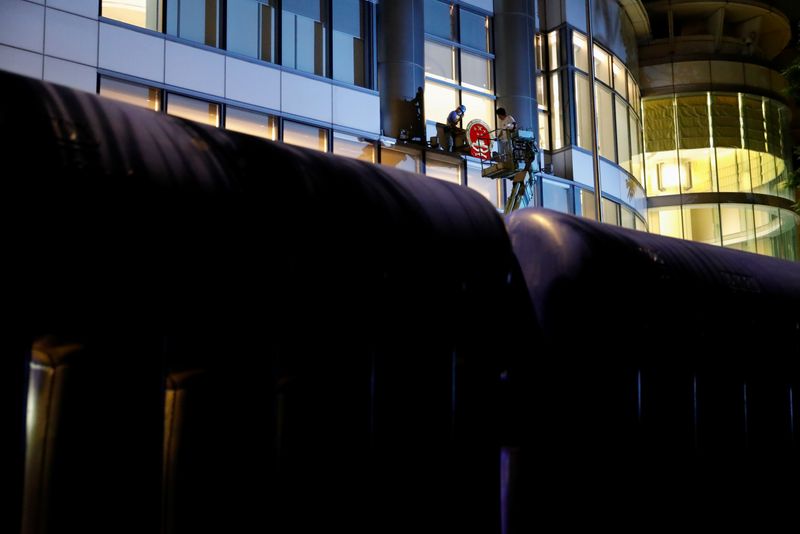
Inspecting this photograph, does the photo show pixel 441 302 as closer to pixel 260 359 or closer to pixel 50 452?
pixel 260 359

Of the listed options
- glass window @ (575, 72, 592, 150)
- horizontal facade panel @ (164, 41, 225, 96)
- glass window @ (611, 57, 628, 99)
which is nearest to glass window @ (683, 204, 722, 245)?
glass window @ (611, 57, 628, 99)

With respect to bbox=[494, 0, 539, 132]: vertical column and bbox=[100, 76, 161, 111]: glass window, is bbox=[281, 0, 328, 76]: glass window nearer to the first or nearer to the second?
bbox=[100, 76, 161, 111]: glass window

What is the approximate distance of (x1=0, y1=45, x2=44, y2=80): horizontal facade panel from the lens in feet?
55.7

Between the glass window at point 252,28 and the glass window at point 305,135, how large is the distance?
1.73 metres

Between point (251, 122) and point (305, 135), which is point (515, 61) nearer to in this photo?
point (305, 135)

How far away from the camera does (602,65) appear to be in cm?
3219

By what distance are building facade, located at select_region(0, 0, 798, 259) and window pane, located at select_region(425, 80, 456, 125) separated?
0.06 m

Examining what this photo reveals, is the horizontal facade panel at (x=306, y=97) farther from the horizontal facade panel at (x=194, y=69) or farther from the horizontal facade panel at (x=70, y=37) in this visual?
the horizontal facade panel at (x=70, y=37)

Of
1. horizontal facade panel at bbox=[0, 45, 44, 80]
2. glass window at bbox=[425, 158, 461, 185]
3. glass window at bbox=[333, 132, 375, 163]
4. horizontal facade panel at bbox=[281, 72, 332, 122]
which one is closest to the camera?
horizontal facade panel at bbox=[0, 45, 44, 80]

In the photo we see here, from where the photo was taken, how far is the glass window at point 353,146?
22634 mm

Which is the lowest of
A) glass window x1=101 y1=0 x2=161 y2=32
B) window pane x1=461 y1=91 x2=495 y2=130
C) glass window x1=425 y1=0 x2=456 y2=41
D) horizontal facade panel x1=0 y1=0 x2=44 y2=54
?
horizontal facade panel x1=0 y1=0 x2=44 y2=54

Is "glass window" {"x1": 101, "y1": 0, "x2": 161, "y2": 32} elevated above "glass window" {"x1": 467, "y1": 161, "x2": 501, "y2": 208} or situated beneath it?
elevated above

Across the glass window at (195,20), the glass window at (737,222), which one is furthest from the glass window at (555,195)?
the glass window at (737,222)

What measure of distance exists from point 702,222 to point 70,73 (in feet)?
101
